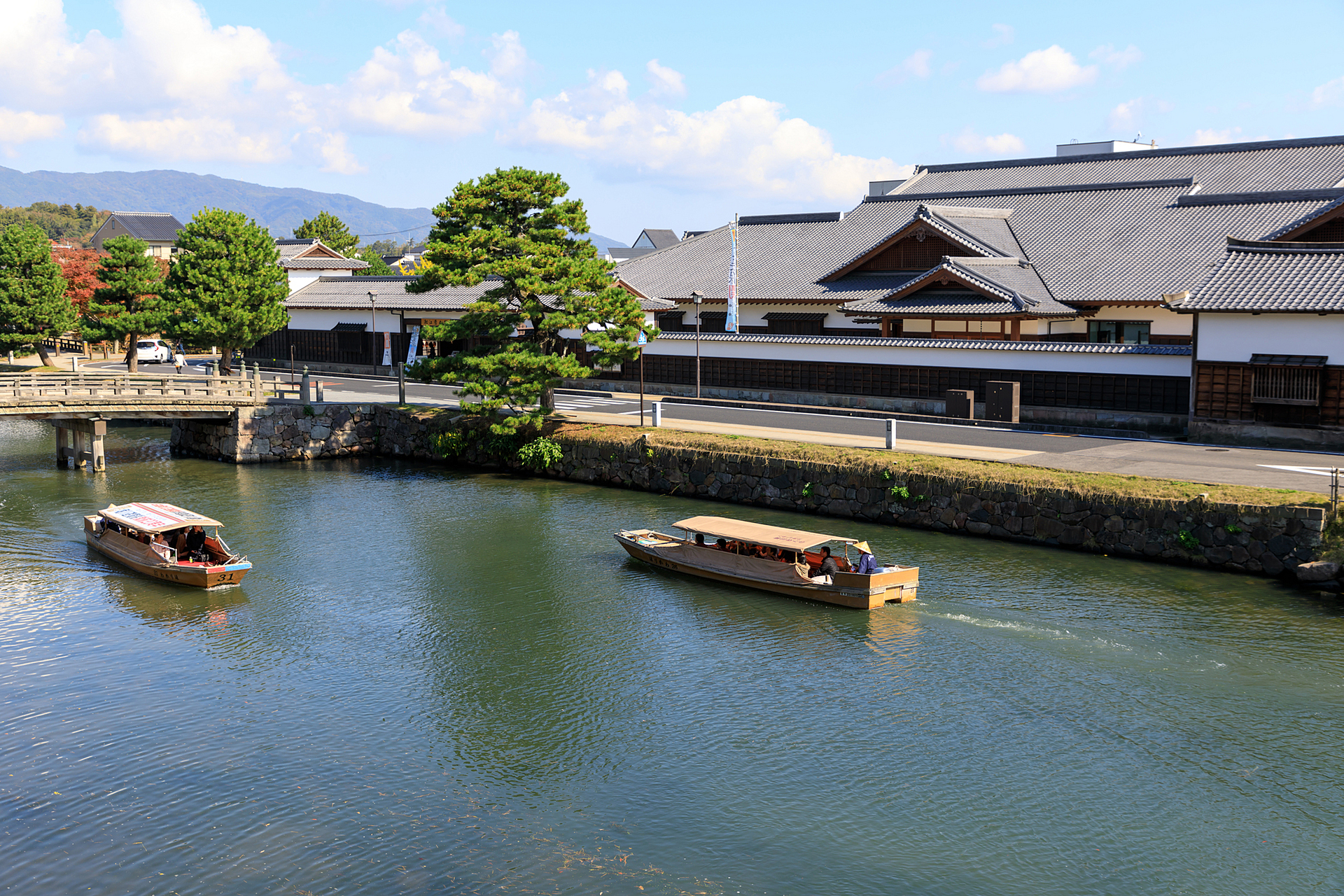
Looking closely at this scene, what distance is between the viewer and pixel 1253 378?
3366 cm

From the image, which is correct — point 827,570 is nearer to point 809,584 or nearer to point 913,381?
point 809,584

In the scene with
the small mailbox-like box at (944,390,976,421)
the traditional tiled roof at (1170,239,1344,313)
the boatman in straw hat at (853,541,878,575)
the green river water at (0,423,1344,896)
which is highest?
the traditional tiled roof at (1170,239,1344,313)

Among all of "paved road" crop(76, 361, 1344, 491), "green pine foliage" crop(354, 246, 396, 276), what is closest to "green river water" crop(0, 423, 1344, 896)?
"paved road" crop(76, 361, 1344, 491)

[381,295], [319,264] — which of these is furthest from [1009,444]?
[319,264]

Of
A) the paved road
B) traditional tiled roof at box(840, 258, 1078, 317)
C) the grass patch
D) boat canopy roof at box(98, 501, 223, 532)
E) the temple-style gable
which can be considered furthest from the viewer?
the temple-style gable

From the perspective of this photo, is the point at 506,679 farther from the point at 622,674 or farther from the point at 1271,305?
the point at 1271,305

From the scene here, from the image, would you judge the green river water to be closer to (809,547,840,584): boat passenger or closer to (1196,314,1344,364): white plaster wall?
(809,547,840,584): boat passenger

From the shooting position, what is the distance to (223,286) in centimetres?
5591

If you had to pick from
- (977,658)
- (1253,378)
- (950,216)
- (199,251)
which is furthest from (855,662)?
(199,251)

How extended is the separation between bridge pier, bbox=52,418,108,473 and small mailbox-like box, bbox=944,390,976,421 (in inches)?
Result: 1371

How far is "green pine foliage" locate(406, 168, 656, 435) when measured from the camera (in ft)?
133

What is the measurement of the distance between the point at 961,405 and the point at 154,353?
60639mm

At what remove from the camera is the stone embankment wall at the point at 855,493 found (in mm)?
25984

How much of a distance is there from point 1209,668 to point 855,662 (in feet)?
23.4
